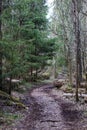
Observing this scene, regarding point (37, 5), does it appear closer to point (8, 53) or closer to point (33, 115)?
point (8, 53)

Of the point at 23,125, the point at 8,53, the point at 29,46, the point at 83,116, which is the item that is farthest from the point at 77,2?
the point at 23,125

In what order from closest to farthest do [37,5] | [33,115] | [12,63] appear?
[33,115] < [12,63] < [37,5]

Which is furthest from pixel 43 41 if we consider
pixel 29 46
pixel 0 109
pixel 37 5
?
pixel 0 109

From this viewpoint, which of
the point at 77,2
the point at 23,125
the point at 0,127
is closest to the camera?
the point at 0,127

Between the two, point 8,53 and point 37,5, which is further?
point 37,5

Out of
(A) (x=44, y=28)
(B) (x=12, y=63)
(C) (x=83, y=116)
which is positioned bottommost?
(C) (x=83, y=116)

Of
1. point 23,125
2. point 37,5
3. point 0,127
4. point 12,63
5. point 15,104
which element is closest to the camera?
point 0,127

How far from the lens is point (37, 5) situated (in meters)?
24.5

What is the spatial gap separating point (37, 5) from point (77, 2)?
35.5 feet

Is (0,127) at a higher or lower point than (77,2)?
lower

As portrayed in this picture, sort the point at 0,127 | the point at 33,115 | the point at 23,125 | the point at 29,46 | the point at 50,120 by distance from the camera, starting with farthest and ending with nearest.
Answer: the point at 29,46 → the point at 33,115 → the point at 50,120 → the point at 23,125 → the point at 0,127

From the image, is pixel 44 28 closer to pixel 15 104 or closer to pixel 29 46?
pixel 29 46

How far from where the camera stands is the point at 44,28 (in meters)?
25.9

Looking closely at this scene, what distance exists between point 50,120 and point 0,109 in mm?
2372
